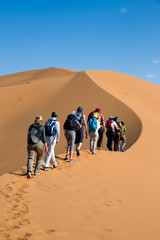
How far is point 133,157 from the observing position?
10602mm

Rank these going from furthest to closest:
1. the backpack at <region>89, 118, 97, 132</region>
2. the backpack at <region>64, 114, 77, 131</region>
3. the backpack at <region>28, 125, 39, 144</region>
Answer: the backpack at <region>89, 118, 97, 132</region> → the backpack at <region>64, 114, 77, 131</region> → the backpack at <region>28, 125, 39, 144</region>

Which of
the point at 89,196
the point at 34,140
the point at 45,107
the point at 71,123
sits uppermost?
the point at 45,107

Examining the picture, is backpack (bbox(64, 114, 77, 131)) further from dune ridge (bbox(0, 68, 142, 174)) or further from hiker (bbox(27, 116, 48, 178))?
dune ridge (bbox(0, 68, 142, 174))

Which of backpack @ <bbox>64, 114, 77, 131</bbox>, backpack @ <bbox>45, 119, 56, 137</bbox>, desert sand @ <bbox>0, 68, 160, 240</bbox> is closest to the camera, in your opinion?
desert sand @ <bbox>0, 68, 160, 240</bbox>

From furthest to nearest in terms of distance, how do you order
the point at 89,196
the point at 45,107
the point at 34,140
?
the point at 45,107 → the point at 34,140 → the point at 89,196

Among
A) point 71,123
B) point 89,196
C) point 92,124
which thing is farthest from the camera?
point 92,124

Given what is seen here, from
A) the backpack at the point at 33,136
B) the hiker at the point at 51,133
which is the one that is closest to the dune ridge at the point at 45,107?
the hiker at the point at 51,133

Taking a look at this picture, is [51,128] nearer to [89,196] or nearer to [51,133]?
[51,133]

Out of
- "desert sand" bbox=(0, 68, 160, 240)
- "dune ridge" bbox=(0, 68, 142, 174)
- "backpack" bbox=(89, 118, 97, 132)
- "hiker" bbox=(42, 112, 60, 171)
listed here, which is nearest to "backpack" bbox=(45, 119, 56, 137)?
"hiker" bbox=(42, 112, 60, 171)

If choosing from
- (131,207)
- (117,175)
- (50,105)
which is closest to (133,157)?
(117,175)

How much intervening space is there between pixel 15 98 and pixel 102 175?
18.0 metres

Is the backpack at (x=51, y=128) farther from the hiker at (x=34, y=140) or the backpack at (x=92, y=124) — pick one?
the backpack at (x=92, y=124)

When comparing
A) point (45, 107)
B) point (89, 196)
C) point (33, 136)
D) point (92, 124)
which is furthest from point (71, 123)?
point (45, 107)

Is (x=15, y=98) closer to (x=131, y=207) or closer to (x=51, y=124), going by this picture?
(x=51, y=124)
